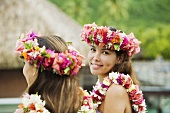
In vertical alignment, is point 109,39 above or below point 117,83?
above

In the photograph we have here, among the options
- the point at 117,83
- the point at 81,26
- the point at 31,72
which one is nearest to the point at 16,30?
the point at 81,26

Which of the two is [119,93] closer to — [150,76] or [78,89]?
[78,89]

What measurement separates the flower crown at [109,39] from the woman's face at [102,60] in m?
0.04

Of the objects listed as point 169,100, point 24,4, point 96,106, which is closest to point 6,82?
point 24,4

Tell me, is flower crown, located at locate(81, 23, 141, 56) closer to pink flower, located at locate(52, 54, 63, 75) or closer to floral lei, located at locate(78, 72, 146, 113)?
floral lei, located at locate(78, 72, 146, 113)

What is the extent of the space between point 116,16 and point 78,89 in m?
23.4

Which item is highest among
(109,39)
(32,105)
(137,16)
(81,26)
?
(137,16)

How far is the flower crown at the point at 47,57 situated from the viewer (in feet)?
9.49

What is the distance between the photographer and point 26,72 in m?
2.93

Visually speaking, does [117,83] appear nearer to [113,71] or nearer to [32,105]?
[113,71]

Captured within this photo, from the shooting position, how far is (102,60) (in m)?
3.40

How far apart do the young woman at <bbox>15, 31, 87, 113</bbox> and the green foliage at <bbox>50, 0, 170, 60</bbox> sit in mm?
21681

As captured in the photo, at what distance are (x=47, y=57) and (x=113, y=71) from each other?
65 cm

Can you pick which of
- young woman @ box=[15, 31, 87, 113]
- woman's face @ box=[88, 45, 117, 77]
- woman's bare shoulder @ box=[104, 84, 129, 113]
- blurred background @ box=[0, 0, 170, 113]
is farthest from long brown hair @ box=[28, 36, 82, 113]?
blurred background @ box=[0, 0, 170, 113]
